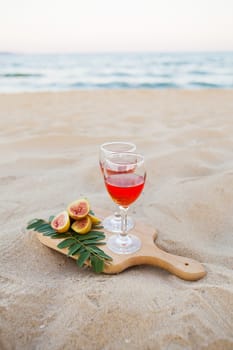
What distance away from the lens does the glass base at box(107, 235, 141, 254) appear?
1643 mm

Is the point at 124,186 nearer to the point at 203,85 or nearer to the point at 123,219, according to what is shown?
the point at 123,219

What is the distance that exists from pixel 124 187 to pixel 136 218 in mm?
650

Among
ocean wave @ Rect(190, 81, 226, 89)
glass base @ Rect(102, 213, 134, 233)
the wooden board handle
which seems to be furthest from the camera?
ocean wave @ Rect(190, 81, 226, 89)

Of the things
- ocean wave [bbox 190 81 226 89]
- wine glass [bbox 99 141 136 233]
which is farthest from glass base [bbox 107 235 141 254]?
ocean wave [bbox 190 81 226 89]

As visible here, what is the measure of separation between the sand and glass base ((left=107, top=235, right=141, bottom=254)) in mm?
94

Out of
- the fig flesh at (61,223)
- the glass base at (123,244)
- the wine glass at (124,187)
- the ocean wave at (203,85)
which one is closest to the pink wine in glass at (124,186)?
the wine glass at (124,187)

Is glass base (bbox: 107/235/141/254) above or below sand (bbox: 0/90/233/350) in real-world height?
above

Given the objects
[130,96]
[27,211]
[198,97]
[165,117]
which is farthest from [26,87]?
[27,211]

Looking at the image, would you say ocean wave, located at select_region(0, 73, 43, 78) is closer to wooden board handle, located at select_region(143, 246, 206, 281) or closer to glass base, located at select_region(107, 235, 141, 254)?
glass base, located at select_region(107, 235, 141, 254)

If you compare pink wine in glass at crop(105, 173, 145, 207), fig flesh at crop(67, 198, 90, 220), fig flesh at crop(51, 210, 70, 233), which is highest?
pink wine in glass at crop(105, 173, 145, 207)

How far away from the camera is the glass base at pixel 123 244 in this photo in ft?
5.39

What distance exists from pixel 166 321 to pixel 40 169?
2.07 metres

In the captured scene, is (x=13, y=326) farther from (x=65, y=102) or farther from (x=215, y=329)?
(x=65, y=102)

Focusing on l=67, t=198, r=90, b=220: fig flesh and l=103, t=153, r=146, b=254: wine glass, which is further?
l=67, t=198, r=90, b=220: fig flesh
